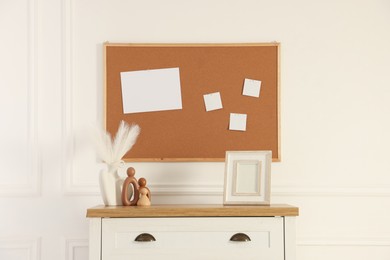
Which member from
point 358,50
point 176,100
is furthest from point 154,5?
point 358,50

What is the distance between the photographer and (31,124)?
3.38 meters

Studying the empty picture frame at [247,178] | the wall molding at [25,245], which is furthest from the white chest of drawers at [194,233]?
the wall molding at [25,245]

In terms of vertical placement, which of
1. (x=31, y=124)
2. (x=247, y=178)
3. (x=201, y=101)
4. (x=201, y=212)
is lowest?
(x=201, y=212)

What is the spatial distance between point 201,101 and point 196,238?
0.88 metres

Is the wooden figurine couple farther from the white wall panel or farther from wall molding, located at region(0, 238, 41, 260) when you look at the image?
wall molding, located at region(0, 238, 41, 260)

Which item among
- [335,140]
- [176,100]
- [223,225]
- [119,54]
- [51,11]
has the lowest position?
[223,225]

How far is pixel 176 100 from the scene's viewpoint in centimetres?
340

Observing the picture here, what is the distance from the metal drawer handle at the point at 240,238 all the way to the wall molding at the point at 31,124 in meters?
1.21

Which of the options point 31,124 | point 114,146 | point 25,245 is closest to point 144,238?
point 114,146

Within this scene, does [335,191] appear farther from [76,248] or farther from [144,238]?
[76,248]

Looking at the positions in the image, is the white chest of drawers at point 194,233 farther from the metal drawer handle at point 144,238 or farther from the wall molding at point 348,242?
the wall molding at point 348,242

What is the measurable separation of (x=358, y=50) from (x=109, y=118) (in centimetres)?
152

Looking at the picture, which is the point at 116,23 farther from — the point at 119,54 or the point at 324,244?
the point at 324,244

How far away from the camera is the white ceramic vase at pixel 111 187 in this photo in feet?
10.0
